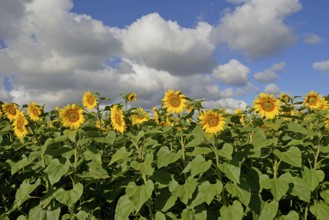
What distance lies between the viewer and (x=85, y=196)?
5.35m

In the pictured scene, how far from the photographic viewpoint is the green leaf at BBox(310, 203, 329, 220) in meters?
4.82

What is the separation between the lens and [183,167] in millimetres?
4820

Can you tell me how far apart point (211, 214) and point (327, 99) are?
310cm

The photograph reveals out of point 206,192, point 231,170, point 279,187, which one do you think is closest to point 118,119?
point 206,192

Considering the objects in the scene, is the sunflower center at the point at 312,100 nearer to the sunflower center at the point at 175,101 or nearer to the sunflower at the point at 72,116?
the sunflower center at the point at 175,101

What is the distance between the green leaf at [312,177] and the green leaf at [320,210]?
1.00ft

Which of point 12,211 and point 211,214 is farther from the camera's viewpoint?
point 12,211

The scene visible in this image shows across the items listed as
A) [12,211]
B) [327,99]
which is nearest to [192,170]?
[12,211]

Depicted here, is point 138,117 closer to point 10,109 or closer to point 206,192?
point 206,192

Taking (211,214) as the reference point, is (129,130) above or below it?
above

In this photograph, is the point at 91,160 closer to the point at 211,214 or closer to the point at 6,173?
the point at 211,214

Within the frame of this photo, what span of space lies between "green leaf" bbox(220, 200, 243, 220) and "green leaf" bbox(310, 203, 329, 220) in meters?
1.05

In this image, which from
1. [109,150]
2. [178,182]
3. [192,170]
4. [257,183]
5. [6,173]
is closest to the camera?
[192,170]

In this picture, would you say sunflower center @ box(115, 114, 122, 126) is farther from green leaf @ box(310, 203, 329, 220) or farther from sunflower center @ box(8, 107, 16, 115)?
green leaf @ box(310, 203, 329, 220)
